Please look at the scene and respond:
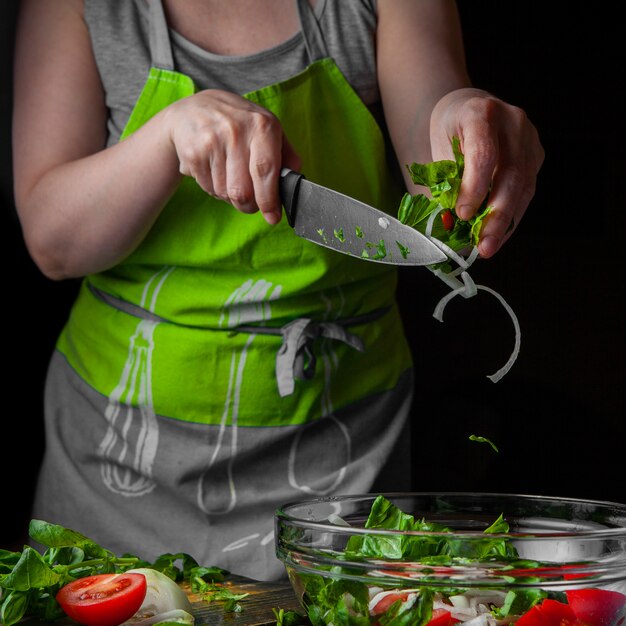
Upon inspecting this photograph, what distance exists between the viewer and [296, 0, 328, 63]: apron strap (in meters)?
1.20

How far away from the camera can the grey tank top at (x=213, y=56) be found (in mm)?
1170

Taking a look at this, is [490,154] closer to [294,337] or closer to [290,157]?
[290,157]

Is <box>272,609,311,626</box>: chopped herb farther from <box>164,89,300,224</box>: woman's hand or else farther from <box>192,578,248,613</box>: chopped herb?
<box>164,89,300,224</box>: woman's hand

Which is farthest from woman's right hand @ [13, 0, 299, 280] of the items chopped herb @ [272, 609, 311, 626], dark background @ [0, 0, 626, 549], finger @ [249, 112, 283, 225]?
dark background @ [0, 0, 626, 549]

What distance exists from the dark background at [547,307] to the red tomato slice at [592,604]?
1.51 m

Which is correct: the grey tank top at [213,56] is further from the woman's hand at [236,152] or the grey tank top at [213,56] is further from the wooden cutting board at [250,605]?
the wooden cutting board at [250,605]

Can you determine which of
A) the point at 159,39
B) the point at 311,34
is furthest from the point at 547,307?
the point at 159,39

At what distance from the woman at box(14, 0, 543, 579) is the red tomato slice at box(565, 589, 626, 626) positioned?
2.05 feet

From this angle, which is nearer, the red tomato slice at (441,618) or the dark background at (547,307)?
the red tomato slice at (441,618)

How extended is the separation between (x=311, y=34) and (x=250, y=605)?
782 mm

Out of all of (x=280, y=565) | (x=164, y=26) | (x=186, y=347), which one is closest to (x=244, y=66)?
(x=164, y=26)

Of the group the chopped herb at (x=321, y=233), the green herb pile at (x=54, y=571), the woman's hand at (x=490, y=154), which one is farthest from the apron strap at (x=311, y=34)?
the green herb pile at (x=54, y=571)

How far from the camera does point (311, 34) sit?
3.96 feet

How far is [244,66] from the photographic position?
119cm
